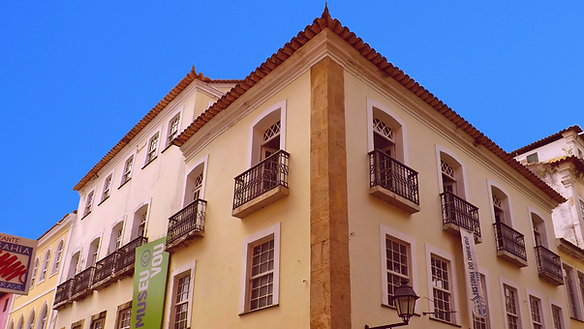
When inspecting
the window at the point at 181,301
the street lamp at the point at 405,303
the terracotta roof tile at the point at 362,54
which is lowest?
the street lamp at the point at 405,303

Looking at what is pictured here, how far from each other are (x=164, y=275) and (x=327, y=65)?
6.72 m

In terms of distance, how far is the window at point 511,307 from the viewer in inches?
523

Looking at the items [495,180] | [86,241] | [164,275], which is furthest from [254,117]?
[86,241]

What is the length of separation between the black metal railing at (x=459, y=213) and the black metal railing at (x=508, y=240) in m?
1.25

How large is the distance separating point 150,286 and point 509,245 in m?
9.35

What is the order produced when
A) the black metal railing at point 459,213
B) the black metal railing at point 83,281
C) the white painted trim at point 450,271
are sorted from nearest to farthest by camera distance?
the white painted trim at point 450,271
the black metal railing at point 459,213
the black metal railing at point 83,281

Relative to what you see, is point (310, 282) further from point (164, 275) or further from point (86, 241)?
point (86, 241)

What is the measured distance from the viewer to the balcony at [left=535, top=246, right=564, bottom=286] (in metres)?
15.3

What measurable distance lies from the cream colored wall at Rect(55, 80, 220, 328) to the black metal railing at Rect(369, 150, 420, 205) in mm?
6122

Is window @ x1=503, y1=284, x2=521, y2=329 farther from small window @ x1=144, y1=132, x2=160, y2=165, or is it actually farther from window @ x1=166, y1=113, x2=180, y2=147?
small window @ x1=144, y1=132, x2=160, y2=165

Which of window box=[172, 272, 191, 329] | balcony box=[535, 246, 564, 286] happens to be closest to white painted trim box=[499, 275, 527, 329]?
balcony box=[535, 246, 564, 286]

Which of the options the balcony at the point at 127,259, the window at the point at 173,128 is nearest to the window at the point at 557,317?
the balcony at the point at 127,259

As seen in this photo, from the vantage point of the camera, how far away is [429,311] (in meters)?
10.6

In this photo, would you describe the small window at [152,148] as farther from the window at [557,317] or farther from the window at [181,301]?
the window at [557,317]
